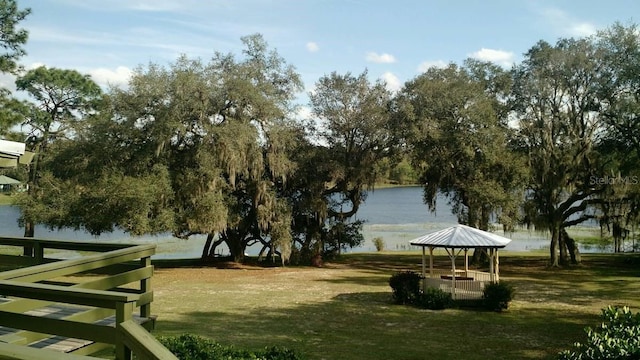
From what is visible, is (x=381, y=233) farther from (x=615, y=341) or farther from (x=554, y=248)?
(x=615, y=341)

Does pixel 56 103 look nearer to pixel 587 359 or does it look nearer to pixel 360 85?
pixel 360 85

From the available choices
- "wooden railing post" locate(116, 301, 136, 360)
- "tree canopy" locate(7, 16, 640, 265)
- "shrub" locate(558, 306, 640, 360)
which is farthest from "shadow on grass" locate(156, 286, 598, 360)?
"tree canopy" locate(7, 16, 640, 265)

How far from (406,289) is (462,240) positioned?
2289mm

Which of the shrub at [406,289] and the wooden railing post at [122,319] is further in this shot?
the shrub at [406,289]

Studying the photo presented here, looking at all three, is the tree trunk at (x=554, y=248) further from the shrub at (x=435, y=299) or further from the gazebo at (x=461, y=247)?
the shrub at (x=435, y=299)

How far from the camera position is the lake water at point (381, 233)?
35750 millimetres

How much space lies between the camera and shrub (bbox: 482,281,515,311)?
15.1 m

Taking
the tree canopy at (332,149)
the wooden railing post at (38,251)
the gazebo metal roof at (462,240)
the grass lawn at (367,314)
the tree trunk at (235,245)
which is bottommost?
the grass lawn at (367,314)

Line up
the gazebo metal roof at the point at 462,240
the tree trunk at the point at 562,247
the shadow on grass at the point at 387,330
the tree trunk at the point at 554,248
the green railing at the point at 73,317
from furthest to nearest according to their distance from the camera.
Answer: the tree trunk at the point at 562,247 → the tree trunk at the point at 554,248 → the gazebo metal roof at the point at 462,240 → the shadow on grass at the point at 387,330 → the green railing at the point at 73,317

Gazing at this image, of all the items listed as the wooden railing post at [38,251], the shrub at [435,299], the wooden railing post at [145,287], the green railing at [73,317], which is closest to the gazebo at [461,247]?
the shrub at [435,299]

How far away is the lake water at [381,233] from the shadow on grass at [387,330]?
13.4m

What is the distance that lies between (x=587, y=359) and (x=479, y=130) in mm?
18878

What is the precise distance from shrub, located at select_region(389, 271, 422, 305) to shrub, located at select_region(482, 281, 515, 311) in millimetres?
2028

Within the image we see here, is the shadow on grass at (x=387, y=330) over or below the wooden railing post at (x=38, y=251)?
below
